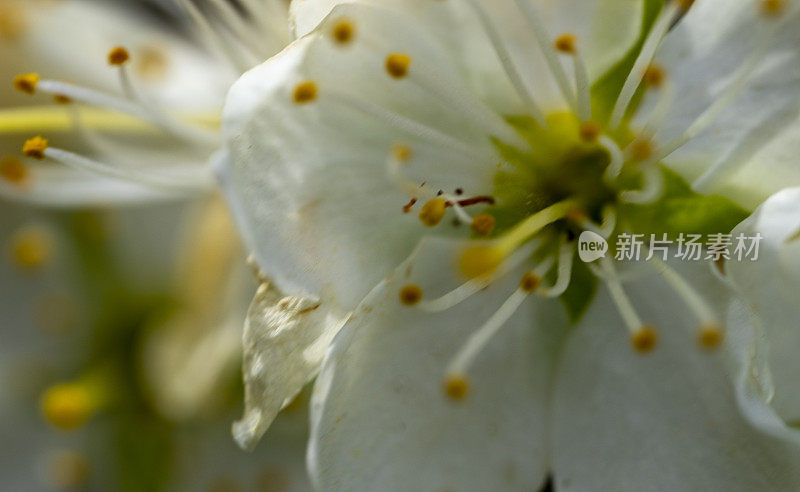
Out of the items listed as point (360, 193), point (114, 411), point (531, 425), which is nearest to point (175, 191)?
point (360, 193)

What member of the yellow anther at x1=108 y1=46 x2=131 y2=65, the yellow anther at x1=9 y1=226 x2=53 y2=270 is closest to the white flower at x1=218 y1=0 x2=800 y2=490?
the yellow anther at x1=108 y1=46 x2=131 y2=65

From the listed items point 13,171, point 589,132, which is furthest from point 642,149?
point 13,171

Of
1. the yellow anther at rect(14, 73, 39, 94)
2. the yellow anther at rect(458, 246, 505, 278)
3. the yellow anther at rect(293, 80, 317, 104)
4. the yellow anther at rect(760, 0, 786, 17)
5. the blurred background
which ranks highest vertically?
the yellow anther at rect(293, 80, 317, 104)

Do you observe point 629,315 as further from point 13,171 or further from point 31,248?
point 31,248

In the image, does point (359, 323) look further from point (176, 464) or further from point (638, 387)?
point (176, 464)

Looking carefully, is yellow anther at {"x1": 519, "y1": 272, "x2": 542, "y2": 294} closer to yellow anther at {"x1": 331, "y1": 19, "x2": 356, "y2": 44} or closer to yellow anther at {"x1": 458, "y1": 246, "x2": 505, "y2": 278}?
yellow anther at {"x1": 458, "y1": 246, "x2": 505, "y2": 278}

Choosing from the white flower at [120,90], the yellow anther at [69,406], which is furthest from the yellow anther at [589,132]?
the yellow anther at [69,406]
